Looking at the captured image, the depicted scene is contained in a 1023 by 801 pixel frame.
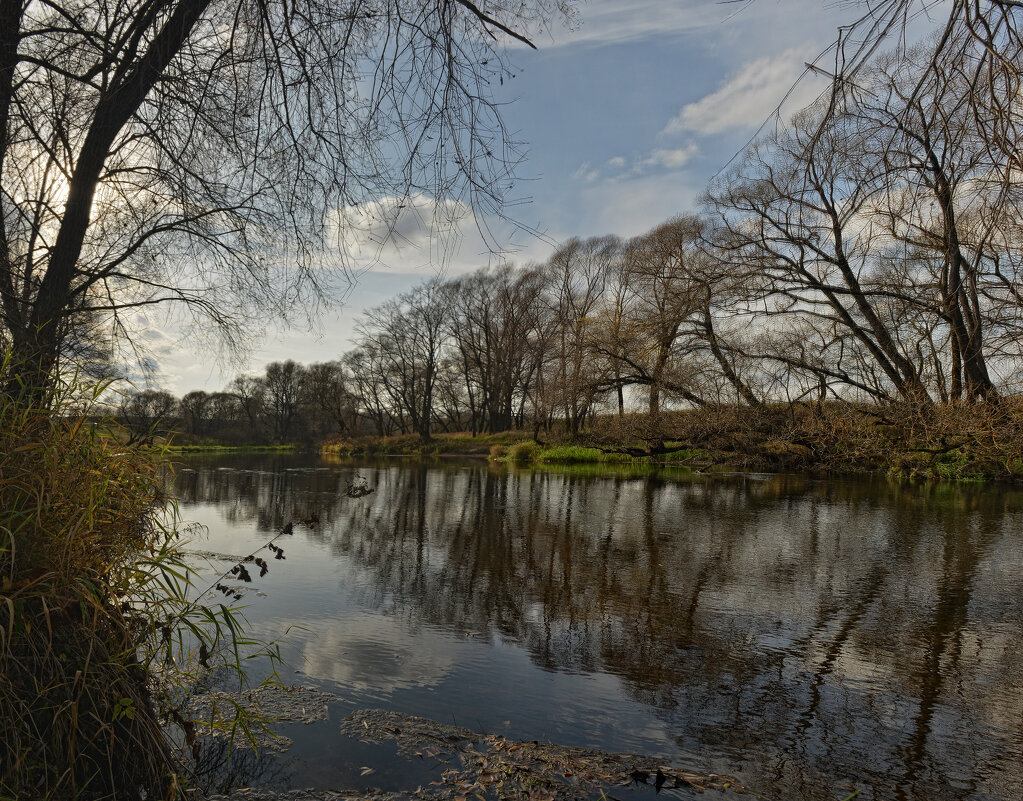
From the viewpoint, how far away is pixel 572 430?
28.5 m

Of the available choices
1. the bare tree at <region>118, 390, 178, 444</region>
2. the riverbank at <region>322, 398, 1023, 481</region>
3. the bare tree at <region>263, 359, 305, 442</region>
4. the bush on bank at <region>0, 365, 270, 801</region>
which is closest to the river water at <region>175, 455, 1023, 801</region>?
the bare tree at <region>118, 390, 178, 444</region>

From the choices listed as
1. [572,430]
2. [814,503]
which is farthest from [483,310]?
[814,503]

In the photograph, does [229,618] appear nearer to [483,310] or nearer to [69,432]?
[69,432]

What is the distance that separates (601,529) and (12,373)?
859 cm

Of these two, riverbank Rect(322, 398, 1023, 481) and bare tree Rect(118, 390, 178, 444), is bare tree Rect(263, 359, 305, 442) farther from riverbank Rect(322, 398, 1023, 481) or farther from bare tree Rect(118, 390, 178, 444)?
bare tree Rect(118, 390, 178, 444)

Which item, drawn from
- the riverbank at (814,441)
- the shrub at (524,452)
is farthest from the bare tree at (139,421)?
the shrub at (524,452)

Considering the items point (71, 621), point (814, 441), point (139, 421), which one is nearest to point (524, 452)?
point (814, 441)

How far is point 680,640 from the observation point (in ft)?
16.2

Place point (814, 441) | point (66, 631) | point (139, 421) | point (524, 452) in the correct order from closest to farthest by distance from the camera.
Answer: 1. point (66, 631)
2. point (139, 421)
3. point (814, 441)
4. point (524, 452)

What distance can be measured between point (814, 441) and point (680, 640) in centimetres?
1374

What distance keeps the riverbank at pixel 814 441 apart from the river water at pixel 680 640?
180 cm

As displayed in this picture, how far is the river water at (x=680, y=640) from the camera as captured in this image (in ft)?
10.5

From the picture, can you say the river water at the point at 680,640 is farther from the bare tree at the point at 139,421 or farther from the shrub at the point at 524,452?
the shrub at the point at 524,452

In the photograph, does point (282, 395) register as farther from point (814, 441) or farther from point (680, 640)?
point (680, 640)
